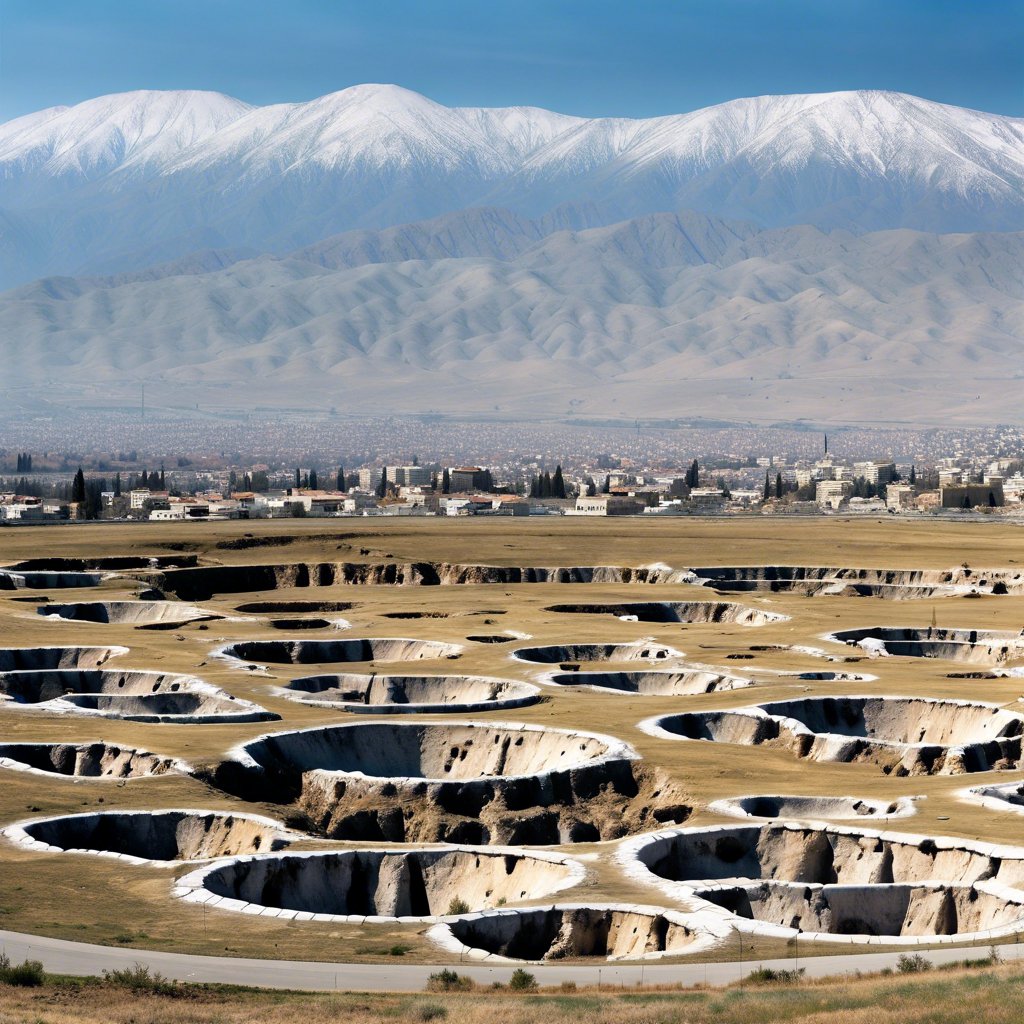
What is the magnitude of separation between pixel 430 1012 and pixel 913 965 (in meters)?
9.20

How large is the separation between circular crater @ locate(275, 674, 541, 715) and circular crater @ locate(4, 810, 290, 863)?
2504 centimetres

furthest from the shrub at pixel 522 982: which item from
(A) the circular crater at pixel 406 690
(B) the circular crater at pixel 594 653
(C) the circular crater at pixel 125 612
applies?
(C) the circular crater at pixel 125 612

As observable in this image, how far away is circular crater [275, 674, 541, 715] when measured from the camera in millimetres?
80812

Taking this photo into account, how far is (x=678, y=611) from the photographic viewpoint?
390 feet

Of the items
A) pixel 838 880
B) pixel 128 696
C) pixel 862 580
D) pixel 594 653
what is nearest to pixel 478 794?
pixel 838 880

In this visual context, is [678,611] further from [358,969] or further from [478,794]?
[358,969]

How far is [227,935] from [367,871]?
9.52 meters

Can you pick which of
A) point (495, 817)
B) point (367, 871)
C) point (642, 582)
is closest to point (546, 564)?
point (642, 582)

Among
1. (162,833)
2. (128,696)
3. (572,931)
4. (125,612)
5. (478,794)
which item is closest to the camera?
(572,931)

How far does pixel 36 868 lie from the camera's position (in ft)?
151

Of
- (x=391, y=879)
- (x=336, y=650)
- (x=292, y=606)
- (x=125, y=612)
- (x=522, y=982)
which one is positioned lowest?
(x=391, y=879)

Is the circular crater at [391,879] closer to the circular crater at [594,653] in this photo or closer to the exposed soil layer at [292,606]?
the circular crater at [594,653]

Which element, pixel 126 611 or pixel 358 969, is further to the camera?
pixel 126 611

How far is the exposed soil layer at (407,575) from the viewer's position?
446 feet
